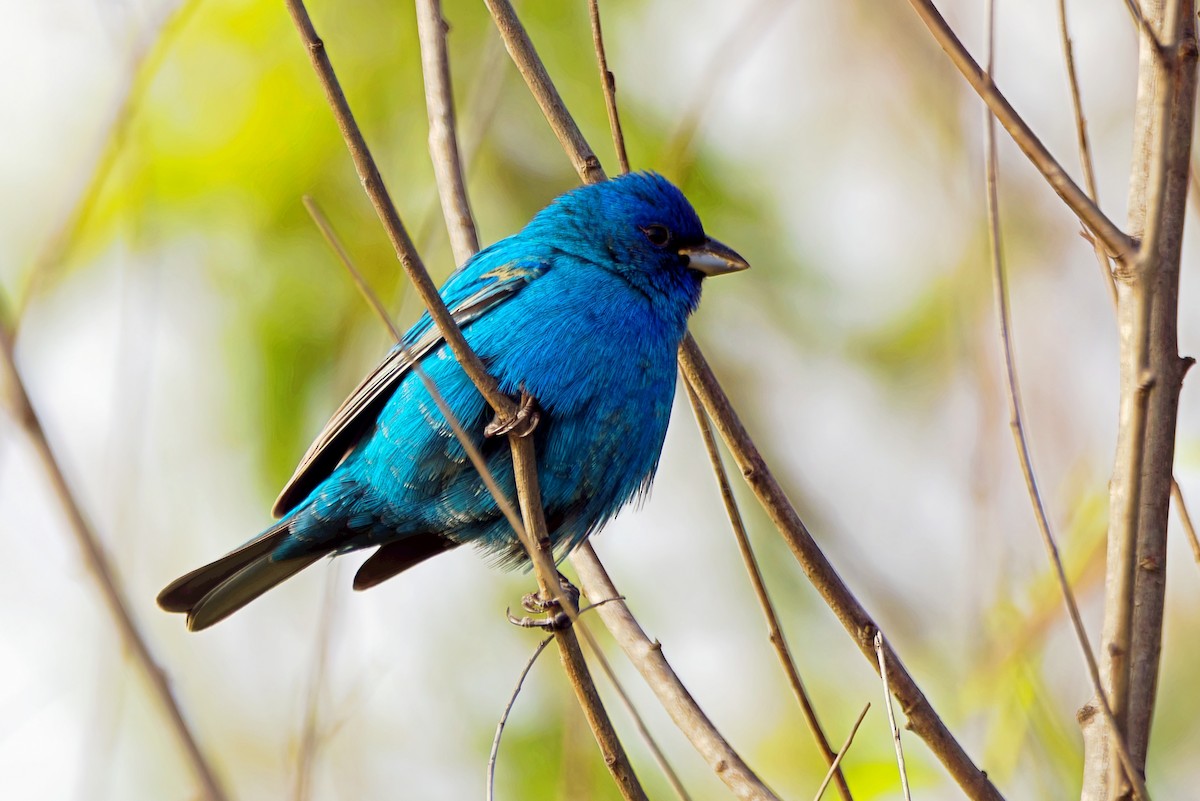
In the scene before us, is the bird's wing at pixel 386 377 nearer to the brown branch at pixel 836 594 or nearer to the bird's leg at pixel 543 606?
the bird's leg at pixel 543 606

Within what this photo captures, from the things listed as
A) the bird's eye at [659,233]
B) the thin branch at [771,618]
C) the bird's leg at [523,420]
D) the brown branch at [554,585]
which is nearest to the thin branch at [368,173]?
the brown branch at [554,585]

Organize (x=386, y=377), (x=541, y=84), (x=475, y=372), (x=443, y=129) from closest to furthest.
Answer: (x=475, y=372) → (x=541, y=84) → (x=443, y=129) → (x=386, y=377)

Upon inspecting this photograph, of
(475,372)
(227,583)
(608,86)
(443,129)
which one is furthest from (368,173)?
(227,583)

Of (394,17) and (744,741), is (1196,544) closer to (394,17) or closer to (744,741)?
(744,741)

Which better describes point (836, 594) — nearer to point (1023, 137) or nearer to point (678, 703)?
point (678, 703)

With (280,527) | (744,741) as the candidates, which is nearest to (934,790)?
(744,741)
